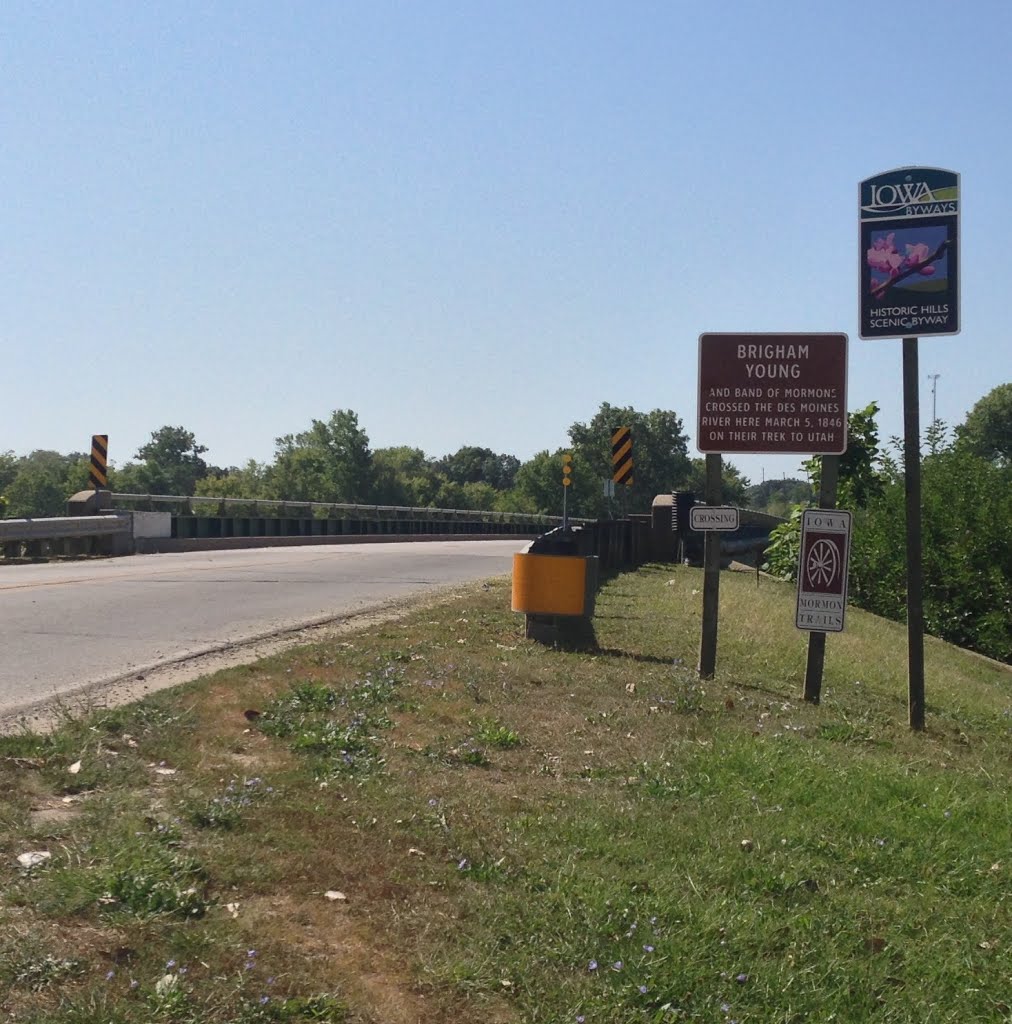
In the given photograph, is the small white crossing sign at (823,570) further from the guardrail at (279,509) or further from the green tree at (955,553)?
the guardrail at (279,509)

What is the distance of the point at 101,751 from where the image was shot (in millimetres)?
6391

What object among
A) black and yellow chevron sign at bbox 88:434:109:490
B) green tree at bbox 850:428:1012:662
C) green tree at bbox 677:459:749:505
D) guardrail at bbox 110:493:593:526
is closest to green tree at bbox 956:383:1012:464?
green tree at bbox 677:459:749:505

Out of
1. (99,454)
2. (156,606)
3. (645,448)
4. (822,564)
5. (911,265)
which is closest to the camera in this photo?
(911,265)

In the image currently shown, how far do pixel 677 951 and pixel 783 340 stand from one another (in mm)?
7192

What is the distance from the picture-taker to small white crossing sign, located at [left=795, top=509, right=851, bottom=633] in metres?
10.5

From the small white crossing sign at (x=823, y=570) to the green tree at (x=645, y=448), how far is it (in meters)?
124

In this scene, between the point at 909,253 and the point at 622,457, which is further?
the point at 622,457

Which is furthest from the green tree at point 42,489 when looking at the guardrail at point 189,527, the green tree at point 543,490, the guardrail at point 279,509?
the guardrail at point 189,527

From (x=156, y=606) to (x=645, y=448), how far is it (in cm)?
13049

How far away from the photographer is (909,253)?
10125mm

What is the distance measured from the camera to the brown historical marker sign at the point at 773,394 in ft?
34.3

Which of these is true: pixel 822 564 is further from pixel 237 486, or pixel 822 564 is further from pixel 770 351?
pixel 237 486

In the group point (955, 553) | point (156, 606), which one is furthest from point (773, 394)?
point (955, 553)

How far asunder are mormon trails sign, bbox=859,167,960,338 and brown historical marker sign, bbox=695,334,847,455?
0.48 metres
